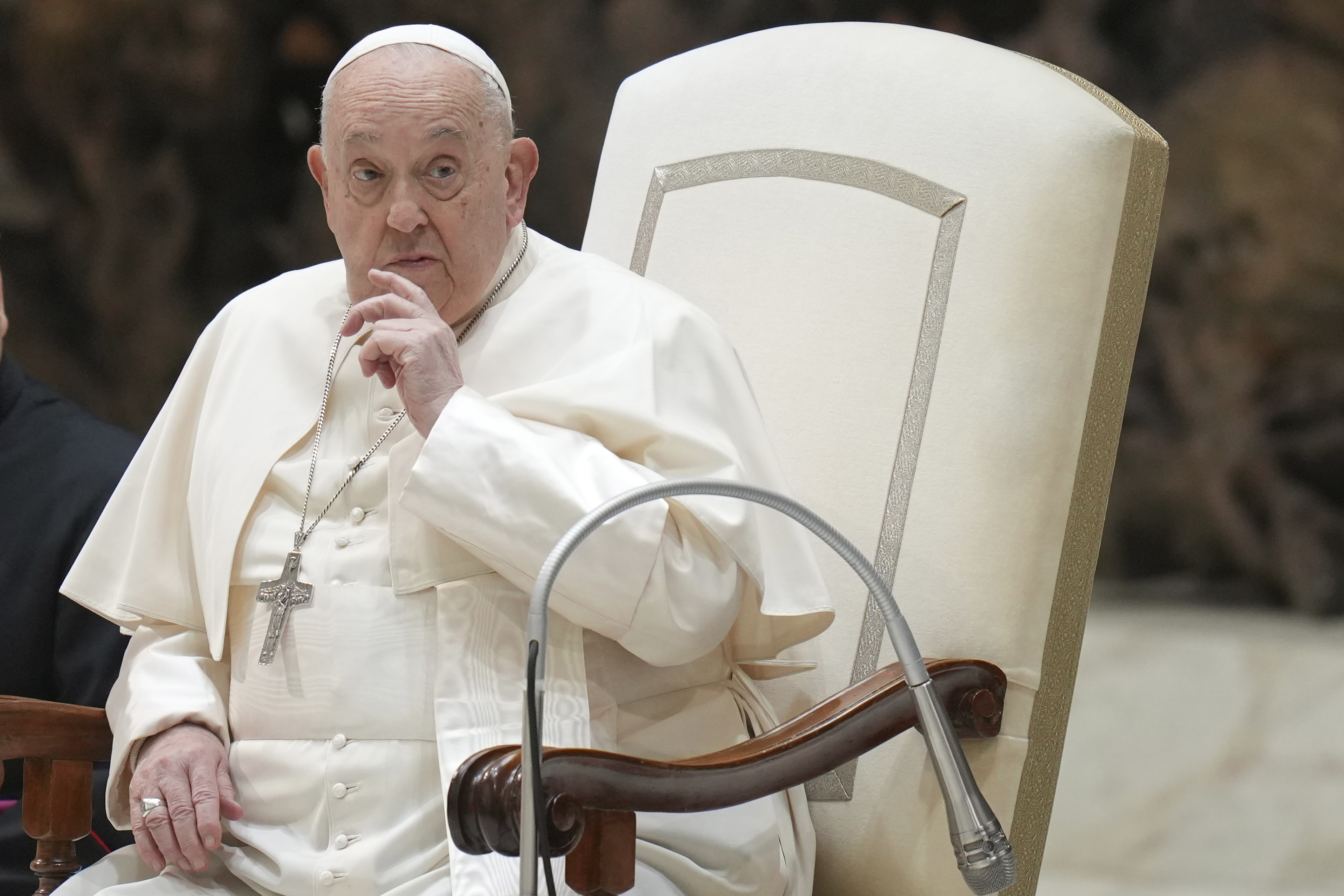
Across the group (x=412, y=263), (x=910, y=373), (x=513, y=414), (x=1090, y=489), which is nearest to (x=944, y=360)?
(x=910, y=373)

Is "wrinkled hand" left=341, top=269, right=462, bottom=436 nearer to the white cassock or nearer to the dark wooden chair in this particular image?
the white cassock

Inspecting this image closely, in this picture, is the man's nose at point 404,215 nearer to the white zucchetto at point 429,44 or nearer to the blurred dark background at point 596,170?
the white zucchetto at point 429,44

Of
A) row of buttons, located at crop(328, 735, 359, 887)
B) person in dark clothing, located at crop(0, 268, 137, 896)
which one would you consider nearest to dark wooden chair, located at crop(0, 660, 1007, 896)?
row of buttons, located at crop(328, 735, 359, 887)

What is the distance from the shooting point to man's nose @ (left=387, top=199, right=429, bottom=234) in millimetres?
2318

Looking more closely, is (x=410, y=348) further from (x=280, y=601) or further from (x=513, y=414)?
(x=280, y=601)

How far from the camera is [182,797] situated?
2.21 meters

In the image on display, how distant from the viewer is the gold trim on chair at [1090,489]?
237 centimetres

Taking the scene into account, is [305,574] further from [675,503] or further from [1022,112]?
[1022,112]

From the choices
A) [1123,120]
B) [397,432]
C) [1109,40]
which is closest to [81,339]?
[1109,40]

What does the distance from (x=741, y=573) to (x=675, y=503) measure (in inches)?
5.6

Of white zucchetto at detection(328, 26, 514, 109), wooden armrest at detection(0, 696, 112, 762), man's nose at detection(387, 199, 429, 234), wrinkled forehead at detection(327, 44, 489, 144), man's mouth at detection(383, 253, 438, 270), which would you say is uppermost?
white zucchetto at detection(328, 26, 514, 109)

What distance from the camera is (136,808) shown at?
2236 mm

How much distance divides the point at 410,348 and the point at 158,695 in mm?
671

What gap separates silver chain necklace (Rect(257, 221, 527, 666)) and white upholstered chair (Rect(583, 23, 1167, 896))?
0.49 m
